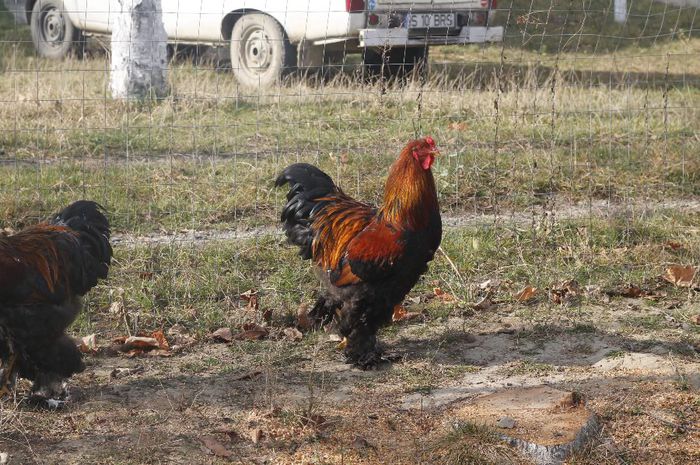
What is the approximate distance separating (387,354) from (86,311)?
78.8 inches

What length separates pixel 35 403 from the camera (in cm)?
485

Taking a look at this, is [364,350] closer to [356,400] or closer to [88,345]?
[356,400]

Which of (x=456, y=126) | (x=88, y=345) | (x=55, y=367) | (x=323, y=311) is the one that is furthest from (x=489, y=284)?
(x=55, y=367)

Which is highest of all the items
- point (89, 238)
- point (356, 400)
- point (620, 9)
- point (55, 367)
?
point (620, 9)

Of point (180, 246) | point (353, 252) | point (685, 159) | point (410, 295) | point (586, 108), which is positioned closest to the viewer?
point (353, 252)

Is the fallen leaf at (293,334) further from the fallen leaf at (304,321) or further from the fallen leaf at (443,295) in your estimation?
the fallen leaf at (443,295)

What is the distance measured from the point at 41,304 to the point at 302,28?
784 cm

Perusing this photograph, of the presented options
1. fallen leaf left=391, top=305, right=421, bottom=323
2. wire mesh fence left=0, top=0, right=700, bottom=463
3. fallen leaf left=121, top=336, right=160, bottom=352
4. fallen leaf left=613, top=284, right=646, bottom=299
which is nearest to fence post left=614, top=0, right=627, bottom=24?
wire mesh fence left=0, top=0, right=700, bottom=463

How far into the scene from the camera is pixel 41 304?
186 inches

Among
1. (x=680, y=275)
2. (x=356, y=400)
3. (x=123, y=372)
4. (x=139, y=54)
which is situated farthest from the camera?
(x=139, y=54)

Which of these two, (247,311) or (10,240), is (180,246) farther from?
(10,240)

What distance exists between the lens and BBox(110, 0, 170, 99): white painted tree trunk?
10398 mm

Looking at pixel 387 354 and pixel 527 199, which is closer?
pixel 387 354

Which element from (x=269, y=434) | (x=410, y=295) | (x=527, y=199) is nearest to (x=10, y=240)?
(x=269, y=434)
